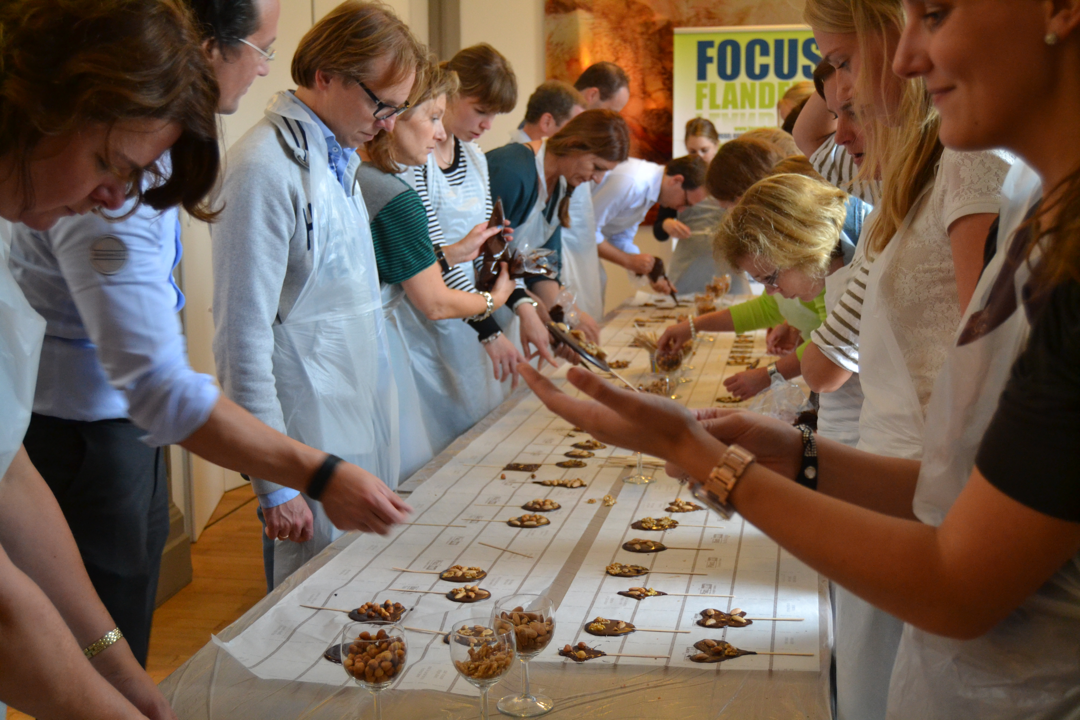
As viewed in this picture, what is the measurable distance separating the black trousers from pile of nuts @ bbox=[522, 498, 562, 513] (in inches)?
28.2

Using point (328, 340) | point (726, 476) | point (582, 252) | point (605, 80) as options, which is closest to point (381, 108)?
point (328, 340)

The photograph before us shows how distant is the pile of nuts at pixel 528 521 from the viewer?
1.78m

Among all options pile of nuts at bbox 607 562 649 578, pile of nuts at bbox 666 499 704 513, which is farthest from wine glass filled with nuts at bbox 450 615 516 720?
pile of nuts at bbox 666 499 704 513

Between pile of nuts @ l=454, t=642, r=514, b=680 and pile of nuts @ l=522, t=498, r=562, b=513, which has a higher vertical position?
pile of nuts @ l=454, t=642, r=514, b=680

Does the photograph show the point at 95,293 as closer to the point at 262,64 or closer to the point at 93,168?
the point at 93,168

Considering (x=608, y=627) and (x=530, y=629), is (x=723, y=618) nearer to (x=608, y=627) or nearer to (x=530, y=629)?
(x=608, y=627)

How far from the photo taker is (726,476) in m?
0.85

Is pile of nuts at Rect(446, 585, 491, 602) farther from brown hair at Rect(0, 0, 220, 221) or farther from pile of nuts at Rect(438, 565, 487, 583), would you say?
brown hair at Rect(0, 0, 220, 221)

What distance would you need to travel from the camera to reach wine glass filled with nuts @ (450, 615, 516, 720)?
1.06m

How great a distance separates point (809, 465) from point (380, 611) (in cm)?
69

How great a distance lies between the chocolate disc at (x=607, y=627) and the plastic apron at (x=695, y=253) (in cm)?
417

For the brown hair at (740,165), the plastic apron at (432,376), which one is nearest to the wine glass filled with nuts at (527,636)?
the plastic apron at (432,376)

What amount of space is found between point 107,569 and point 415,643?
572 millimetres

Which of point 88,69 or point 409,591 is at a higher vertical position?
point 88,69
